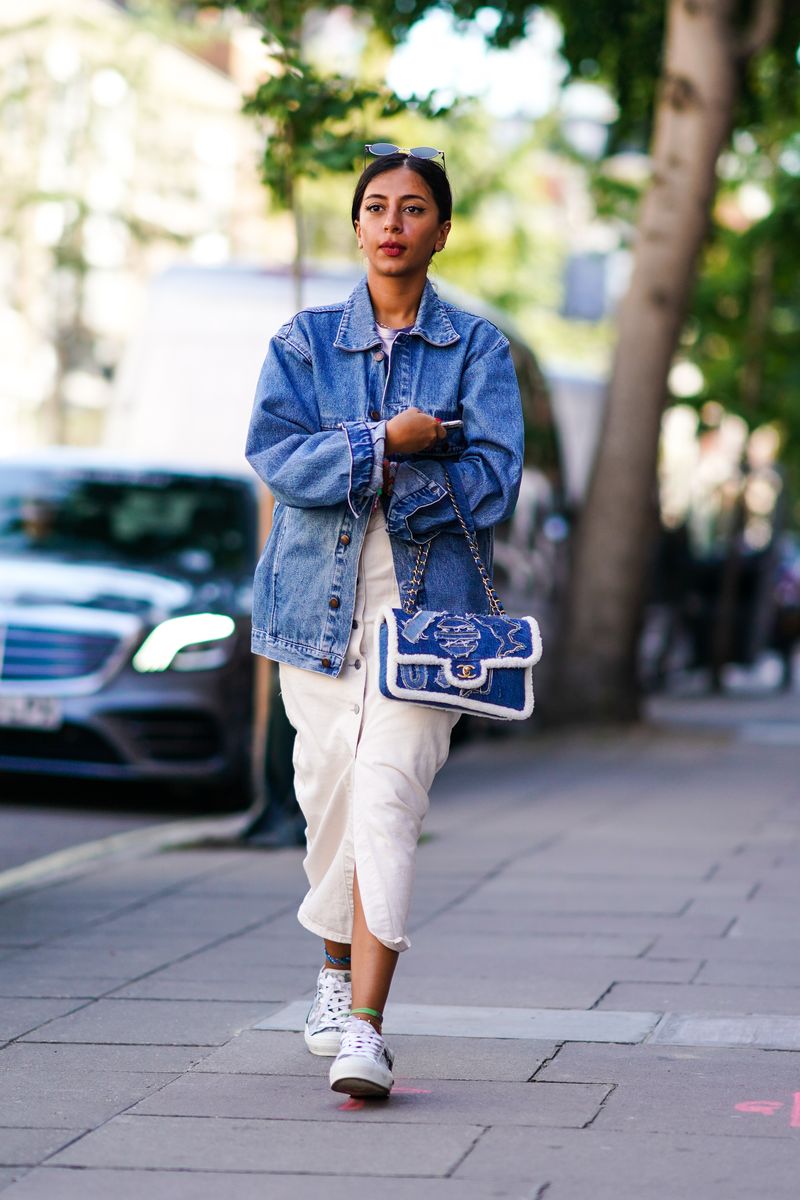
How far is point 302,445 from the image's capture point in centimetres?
421

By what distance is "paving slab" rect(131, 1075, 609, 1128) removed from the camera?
3992 mm

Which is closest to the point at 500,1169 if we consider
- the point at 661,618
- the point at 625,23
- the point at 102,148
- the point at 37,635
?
the point at 37,635

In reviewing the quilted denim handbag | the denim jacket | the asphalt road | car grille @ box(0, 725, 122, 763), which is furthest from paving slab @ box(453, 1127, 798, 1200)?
car grille @ box(0, 725, 122, 763)

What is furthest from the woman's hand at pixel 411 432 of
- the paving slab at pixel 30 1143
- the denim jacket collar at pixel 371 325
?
the paving slab at pixel 30 1143

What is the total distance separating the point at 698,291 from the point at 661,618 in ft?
11.1

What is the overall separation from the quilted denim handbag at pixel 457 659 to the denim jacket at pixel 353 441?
0.07m

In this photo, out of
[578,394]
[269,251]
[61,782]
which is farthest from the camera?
[269,251]

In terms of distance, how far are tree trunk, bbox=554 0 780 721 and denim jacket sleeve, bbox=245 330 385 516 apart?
1021 cm

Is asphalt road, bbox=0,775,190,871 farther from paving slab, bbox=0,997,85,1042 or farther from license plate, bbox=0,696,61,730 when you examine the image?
paving slab, bbox=0,997,85,1042

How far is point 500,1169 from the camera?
3621 millimetres

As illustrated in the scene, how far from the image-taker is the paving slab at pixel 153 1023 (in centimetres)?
477

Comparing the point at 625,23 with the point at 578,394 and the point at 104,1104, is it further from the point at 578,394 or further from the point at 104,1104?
the point at 104,1104

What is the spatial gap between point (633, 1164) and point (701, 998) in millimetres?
1604

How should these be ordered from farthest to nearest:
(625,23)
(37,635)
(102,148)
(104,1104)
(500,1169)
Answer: (102,148) < (625,23) < (37,635) < (104,1104) < (500,1169)
